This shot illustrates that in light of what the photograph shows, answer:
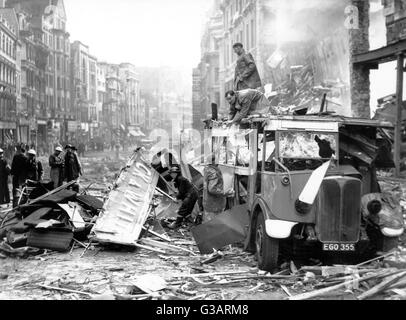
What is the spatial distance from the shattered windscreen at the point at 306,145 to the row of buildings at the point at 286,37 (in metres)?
19.4

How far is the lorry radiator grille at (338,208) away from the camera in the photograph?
6.44 meters

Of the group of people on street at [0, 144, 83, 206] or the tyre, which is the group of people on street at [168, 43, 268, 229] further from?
the group of people on street at [0, 144, 83, 206]

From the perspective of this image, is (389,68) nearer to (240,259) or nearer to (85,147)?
(85,147)

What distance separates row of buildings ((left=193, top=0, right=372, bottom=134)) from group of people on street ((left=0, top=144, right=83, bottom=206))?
15.0 meters

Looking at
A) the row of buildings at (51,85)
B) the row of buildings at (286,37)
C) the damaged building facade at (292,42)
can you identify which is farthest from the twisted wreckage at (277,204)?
the row of buildings at (286,37)

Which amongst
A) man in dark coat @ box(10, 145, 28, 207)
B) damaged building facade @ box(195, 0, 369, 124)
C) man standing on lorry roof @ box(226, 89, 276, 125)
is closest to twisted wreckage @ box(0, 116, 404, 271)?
man standing on lorry roof @ box(226, 89, 276, 125)

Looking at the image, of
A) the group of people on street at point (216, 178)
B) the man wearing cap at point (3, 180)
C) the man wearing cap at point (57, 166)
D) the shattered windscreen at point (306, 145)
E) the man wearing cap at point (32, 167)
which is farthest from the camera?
the man wearing cap at point (57, 166)

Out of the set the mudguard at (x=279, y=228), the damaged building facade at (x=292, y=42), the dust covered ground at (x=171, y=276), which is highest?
the damaged building facade at (x=292, y=42)

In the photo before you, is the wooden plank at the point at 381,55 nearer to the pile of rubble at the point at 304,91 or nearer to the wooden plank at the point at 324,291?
the pile of rubble at the point at 304,91

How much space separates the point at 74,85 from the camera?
84.6ft

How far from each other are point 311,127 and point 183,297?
3215mm

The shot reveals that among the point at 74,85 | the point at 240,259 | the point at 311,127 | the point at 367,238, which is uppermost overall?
the point at 74,85

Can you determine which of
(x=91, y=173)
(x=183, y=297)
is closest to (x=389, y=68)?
(x=91, y=173)
